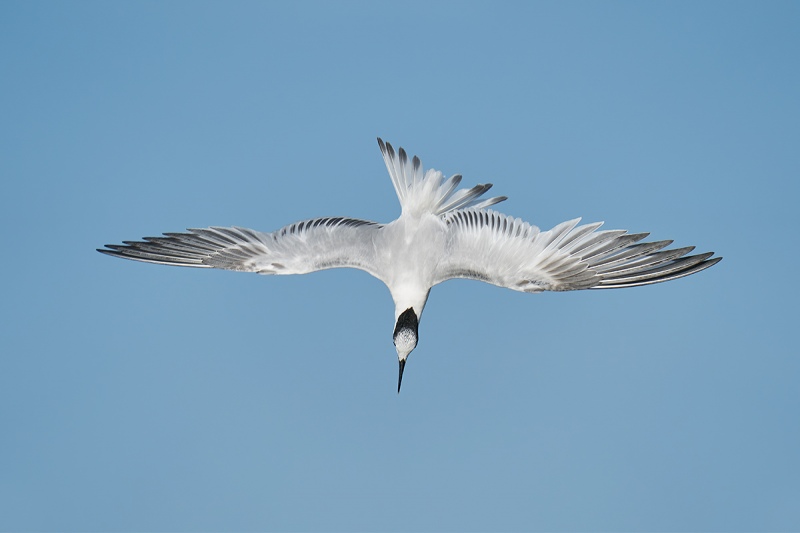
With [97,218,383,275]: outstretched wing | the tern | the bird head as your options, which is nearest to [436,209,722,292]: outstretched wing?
the tern

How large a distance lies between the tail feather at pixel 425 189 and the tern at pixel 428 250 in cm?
1

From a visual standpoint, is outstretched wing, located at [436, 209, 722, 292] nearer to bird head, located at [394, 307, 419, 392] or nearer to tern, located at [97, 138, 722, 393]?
tern, located at [97, 138, 722, 393]

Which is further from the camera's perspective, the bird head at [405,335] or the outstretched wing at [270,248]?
the outstretched wing at [270,248]

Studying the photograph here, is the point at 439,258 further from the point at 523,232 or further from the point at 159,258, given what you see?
the point at 159,258

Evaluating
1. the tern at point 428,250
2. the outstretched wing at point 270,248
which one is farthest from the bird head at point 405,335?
the outstretched wing at point 270,248

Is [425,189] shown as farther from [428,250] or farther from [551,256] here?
[551,256]

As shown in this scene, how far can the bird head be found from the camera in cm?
1341

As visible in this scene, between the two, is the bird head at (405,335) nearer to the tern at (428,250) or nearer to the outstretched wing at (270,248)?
the tern at (428,250)

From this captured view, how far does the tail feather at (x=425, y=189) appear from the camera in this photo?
13422 millimetres

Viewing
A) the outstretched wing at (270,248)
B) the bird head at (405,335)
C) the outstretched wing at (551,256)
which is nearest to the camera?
the outstretched wing at (551,256)

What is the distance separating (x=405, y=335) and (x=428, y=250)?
1.06 m

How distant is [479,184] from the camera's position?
1330 cm

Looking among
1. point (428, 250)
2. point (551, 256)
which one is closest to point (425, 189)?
point (428, 250)

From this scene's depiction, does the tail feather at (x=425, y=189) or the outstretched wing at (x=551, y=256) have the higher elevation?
the tail feather at (x=425, y=189)
